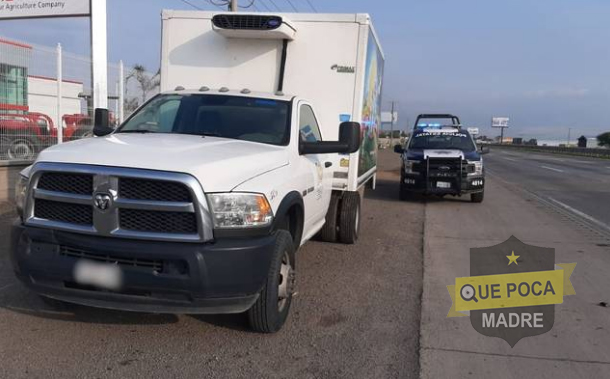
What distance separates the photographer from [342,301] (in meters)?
5.11

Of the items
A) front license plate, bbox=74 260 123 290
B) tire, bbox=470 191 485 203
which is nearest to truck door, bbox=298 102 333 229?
front license plate, bbox=74 260 123 290

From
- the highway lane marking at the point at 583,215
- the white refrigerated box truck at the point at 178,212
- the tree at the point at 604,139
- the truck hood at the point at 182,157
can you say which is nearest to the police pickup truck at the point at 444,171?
the highway lane marking at the point at 583,215

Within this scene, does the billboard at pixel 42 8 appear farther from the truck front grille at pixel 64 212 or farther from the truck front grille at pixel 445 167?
the truck front grille at pixel 64 212

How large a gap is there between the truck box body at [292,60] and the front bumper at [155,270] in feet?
11.4

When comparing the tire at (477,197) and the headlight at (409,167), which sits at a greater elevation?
the headlight at (409,167)

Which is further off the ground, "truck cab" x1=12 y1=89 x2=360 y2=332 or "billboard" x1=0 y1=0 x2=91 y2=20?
"billboard" x1=0 y1=0 x2=91 y2=20

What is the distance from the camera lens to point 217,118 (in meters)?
5.31

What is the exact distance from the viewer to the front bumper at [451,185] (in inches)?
470

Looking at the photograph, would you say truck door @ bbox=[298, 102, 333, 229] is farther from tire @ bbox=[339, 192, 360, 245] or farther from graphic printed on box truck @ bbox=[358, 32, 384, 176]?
graphic printed on box truck @ bbox=[358, 32, 384, 176]

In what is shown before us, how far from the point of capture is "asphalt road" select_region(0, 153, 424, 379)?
3633 mm

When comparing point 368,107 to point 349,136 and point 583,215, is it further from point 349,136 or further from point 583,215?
point 583,215

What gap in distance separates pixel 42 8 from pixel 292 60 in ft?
30.6

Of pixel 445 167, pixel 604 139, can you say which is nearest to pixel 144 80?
pixel 445 167

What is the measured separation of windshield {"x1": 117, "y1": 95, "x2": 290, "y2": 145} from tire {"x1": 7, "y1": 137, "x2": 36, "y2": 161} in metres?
5.63
